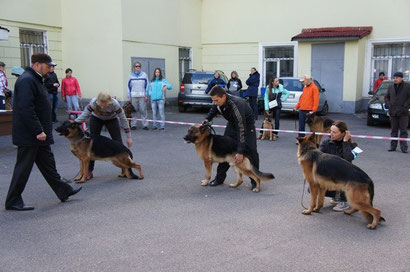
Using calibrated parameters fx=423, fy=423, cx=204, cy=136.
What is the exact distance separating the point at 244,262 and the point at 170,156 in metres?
5.70

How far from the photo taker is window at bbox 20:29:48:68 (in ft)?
55.8

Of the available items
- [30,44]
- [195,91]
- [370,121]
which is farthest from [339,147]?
[30,44]

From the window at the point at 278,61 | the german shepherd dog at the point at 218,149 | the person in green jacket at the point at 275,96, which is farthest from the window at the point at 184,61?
the german shepherd dog at the point at 218,149

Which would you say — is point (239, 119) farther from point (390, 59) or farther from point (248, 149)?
point (390, 59)

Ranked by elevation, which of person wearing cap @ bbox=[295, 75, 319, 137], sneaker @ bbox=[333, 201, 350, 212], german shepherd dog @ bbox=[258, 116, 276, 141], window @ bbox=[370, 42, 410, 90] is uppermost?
window @ bbox=[370, 42, 410, 90]

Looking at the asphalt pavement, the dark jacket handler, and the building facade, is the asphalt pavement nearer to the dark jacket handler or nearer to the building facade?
the dark jacket handler

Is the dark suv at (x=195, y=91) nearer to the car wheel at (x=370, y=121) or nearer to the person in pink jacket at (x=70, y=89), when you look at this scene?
the person in pink jacket at (x=70, y=89)

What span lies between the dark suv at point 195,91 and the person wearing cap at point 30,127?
12492 millimetres

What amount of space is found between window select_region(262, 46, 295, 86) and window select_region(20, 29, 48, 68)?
34.9 feet

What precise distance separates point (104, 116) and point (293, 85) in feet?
36.7

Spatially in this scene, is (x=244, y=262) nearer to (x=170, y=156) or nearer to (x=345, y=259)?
(x=345, y=259)

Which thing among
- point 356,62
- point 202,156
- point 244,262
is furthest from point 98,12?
point 244,262

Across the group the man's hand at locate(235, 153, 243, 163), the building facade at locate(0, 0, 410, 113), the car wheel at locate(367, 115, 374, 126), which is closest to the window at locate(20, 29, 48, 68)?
the building facade at locate(0, 0, 410, 113)

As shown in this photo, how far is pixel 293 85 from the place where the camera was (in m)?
17.1
